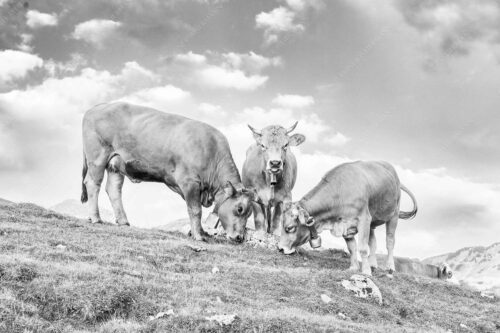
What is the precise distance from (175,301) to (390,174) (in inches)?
478

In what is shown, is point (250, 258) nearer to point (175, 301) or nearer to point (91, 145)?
point (175, 301)

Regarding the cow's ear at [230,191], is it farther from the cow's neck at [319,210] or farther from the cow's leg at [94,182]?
the cow's leg at [94,182]

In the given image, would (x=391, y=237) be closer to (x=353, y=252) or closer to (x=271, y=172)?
(x=353, y=252)

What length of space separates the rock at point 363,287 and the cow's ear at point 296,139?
6.04 meters

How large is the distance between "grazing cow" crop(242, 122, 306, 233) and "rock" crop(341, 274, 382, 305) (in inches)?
189

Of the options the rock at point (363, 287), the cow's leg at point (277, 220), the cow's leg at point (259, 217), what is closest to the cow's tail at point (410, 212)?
the cow's leg at point (277, 220)

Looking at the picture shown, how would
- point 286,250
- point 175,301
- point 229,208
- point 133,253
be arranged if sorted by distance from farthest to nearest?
point 229,208
point 286,250
point 133,253
point 175,301

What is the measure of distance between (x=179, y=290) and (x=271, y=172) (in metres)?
7.34

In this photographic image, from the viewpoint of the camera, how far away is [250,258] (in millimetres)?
18250

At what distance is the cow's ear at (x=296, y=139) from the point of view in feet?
65.3

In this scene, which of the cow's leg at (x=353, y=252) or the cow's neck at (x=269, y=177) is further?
the cow's neck at (x=269, y=177)

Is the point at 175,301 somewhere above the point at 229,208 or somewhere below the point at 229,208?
below

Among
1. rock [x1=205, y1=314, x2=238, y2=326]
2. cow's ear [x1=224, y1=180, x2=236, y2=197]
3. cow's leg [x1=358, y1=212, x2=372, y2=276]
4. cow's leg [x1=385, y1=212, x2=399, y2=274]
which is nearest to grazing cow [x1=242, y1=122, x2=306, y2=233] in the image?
cow's ear [x1=224, y1=180, x2=236, y2=197]

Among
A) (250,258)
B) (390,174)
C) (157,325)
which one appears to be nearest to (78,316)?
(157,325)
